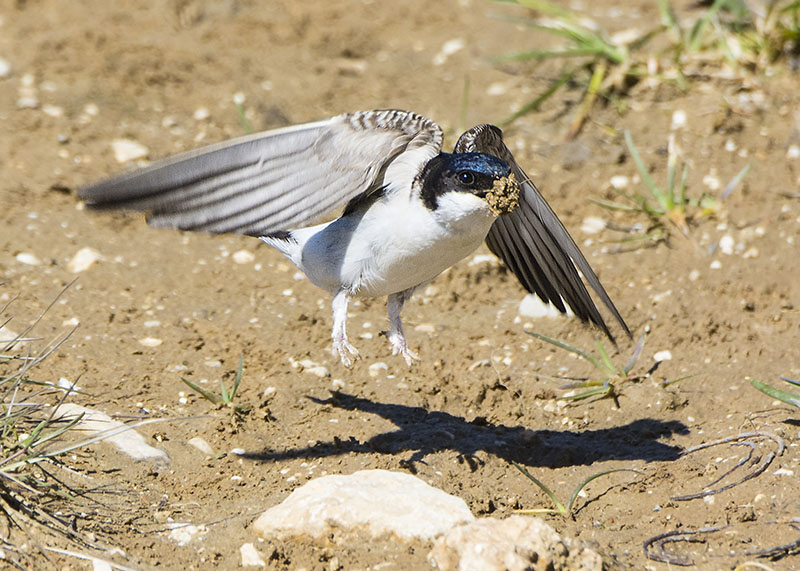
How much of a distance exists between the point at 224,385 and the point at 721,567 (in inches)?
75.9

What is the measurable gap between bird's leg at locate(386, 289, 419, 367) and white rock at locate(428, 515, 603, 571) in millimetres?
1107

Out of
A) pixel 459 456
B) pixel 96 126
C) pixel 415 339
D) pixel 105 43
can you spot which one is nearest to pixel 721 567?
pixel 459 456

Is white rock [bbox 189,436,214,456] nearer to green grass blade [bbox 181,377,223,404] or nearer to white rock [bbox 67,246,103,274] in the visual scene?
green grass blade [bbox 181,377,223,404]

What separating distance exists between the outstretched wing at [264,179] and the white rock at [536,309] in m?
1.29

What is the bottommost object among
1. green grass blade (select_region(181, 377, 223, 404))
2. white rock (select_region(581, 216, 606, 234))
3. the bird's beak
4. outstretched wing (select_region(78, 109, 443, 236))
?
green grass blade (select_region(181, 377, 223, 404))

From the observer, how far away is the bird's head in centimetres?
329

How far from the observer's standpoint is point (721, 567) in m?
2.88

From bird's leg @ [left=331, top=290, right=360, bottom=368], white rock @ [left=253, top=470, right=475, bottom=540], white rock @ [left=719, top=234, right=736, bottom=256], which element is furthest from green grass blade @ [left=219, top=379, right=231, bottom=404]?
white rock @ [left=719, top=234, right=736, bottom=256]

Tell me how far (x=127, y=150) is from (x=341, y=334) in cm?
266

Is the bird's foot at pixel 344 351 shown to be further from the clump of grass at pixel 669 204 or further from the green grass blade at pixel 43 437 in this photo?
the clump of grass at pixel 669 204

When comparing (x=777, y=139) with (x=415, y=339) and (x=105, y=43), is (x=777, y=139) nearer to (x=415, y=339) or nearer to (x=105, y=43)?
(x=415, y=339)

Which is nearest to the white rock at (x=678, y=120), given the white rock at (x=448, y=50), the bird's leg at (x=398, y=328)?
the white rock at (x=448, y=50)

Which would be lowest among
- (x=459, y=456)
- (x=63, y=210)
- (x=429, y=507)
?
(x=63, y=210)

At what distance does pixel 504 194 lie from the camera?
3279mm
